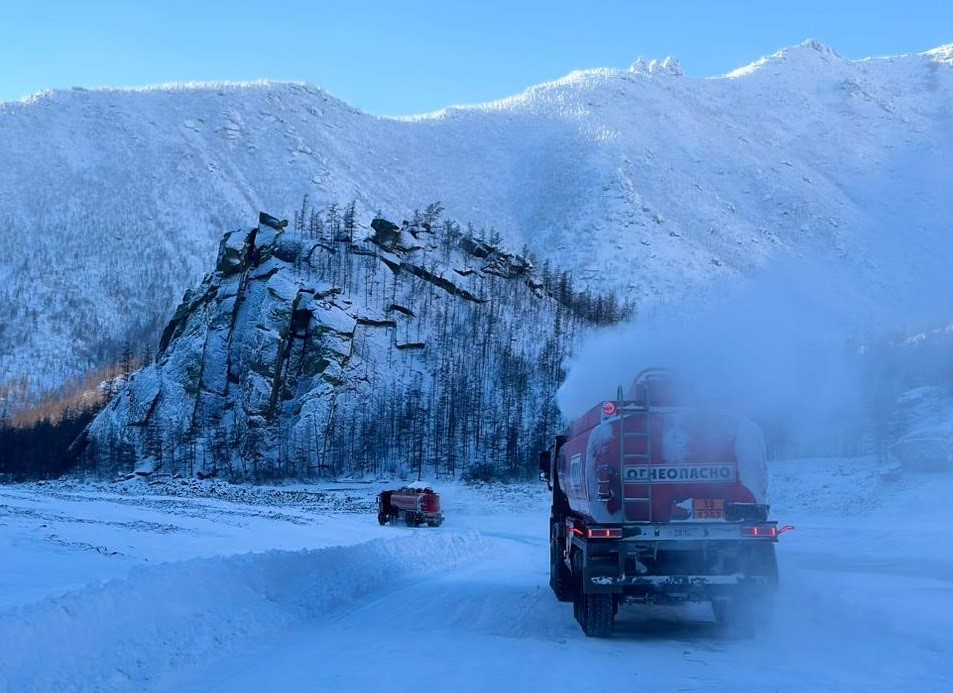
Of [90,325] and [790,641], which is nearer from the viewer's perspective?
[790,641]

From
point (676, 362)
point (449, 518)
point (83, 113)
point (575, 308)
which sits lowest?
point (449, 518)

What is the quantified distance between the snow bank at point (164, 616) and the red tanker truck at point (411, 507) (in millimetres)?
22074

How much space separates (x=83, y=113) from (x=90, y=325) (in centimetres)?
6128

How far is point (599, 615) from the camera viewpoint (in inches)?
466

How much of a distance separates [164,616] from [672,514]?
257 inches

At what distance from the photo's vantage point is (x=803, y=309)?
23.5 m

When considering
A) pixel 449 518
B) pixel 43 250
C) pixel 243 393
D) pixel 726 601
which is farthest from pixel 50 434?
pixel 726 601

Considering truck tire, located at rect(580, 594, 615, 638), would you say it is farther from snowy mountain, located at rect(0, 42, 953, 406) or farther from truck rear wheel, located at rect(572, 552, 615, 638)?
snowy mountain, located at rect(0, 42, 953, 406)

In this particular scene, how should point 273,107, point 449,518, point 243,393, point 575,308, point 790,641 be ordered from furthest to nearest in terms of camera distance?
1. point 273,107
2. point 575,308
3. point 243,393
4. point 449,518
5. point 790,641

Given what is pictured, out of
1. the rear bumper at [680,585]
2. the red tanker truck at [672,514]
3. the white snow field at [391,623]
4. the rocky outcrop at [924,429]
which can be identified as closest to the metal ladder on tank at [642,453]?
the red tanker truck at [672,514]

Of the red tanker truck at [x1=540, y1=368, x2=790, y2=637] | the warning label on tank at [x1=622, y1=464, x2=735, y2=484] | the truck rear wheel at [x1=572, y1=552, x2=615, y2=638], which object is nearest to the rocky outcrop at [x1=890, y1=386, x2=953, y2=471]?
the red tanker truck at [x1=540, y1=368, x2=790, y2=637]

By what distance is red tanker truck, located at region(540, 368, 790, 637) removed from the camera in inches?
452

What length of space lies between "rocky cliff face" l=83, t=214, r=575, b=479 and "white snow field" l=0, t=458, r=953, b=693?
5266 centimetres

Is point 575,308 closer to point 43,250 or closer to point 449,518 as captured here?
point 449,518
